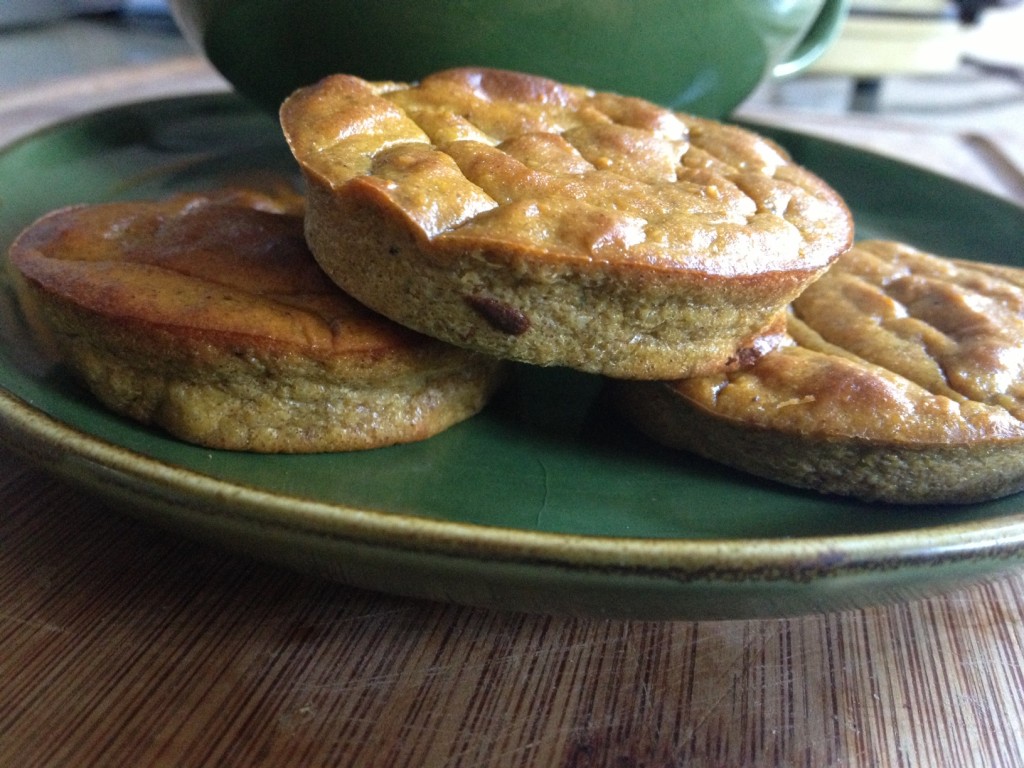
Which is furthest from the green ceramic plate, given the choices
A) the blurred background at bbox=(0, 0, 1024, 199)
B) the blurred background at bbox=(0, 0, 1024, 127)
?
the blurred background at bbox=(0, 0, 1024, 127)

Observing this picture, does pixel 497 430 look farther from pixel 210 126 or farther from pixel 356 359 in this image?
pixel 210 126

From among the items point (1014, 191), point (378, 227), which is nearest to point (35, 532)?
point (378, 227)

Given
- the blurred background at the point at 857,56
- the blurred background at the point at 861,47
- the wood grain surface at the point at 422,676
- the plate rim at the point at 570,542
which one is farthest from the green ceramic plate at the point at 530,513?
the blurred background at the point at 861,47

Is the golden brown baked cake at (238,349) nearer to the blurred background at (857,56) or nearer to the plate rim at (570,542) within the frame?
the plate rim at (570,542)

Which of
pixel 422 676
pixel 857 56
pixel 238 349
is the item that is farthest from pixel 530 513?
pixel 857 56

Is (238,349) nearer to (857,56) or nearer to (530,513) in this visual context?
(530,513)
